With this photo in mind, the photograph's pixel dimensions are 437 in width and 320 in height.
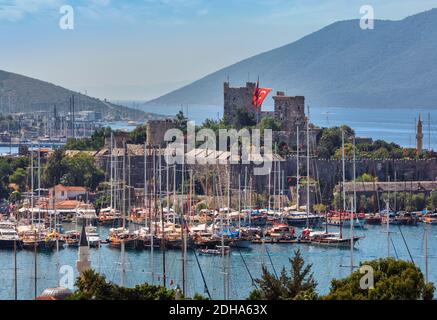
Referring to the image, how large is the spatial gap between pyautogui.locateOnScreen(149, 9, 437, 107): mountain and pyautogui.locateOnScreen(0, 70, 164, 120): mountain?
1252cm

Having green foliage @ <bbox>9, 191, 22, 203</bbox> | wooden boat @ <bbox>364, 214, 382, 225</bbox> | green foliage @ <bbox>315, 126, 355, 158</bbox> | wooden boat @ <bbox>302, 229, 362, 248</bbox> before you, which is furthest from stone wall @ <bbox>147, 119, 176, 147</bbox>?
wooden boat @ <bbox>302, 229, 362, 248</bbox>

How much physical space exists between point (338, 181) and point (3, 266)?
18716 mm

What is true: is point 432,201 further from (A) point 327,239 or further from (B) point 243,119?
(B) point 243,119

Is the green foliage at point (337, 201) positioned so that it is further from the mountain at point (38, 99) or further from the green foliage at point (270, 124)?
the mountain at point (38, 99)

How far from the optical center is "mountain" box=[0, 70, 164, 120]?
15288cm

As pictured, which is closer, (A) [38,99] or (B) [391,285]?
(B) [391,285]

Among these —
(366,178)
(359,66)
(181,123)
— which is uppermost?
(359,66)

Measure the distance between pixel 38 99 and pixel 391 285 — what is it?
136m

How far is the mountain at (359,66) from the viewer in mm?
141000

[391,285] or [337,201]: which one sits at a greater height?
[337,201]

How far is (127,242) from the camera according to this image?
128ft

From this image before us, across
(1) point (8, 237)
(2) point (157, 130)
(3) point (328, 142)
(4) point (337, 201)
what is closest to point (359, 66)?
(2) point (157, 130)

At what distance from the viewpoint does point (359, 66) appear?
150 m
